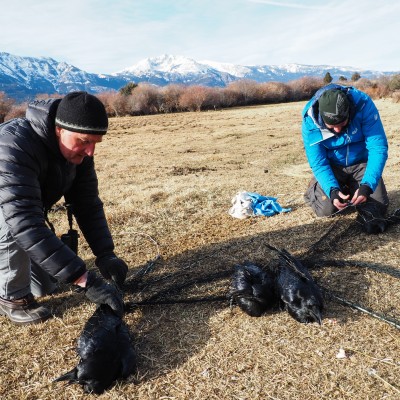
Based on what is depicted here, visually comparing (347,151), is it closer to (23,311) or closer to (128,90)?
(23,311)

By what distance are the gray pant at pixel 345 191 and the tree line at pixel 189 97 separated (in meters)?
23.3

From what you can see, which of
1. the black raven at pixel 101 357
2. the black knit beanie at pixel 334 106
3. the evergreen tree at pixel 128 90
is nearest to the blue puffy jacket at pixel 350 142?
the black knit beanie at pixel 334 106

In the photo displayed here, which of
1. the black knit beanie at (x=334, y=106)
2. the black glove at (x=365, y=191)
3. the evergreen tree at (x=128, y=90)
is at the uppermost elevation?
the black knit beanie at (x=334, y=106)

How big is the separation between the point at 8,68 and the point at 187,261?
225564mm

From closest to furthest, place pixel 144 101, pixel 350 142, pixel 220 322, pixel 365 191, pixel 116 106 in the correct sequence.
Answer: pixel 220 322 → pixel 365 191 → pixel 350 142 → pixel 116 106 → pixel 144 101

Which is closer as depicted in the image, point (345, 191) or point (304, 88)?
point (345, 191)

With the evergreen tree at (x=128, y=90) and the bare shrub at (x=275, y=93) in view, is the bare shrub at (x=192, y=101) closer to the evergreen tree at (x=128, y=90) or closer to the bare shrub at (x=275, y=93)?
the evergreen tree at (x=128, y=90)

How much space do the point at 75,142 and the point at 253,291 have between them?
164 cm

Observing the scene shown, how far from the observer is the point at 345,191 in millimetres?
4578

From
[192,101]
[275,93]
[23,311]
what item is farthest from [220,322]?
[275,93]

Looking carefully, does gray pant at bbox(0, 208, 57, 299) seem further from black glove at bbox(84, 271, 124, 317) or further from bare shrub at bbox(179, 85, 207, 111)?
bare shrub at bbox(179, 85, 207, 111)

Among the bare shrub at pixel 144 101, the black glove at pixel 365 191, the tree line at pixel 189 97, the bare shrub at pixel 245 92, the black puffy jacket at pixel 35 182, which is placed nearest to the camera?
the black puffy jacket at pixel 35 182

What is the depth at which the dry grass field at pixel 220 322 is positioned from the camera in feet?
6.95

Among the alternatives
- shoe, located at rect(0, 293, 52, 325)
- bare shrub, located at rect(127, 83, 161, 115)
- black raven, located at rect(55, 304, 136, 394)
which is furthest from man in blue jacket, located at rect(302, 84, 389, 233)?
bare shrub, located at rect(127, 83, 161, 115)
